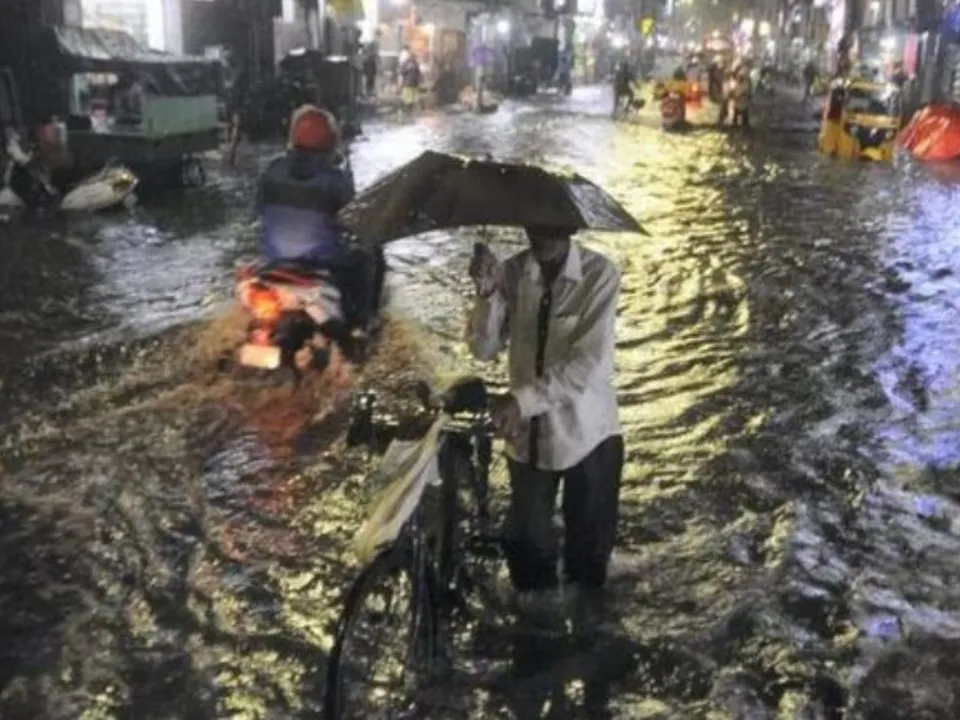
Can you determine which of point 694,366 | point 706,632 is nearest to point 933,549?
point 706,632

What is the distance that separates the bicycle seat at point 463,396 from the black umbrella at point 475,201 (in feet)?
1.96

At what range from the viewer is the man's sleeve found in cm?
457

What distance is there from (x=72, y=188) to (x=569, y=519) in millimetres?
12878

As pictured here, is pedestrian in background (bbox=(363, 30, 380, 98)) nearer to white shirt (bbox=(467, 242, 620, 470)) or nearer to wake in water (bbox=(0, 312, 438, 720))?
wake in water (bbox=(0, 312, 438, 720))

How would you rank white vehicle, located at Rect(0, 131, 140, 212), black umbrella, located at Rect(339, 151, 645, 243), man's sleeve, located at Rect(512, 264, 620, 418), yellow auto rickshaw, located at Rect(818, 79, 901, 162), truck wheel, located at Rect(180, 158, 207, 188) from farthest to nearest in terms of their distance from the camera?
yellow auto rickshaw, located at Rect(818, 79, 901, 162) → truck wheel, located at Rect(180, 158, 207, 188) → white vehicle, located at Rect(0, 131, 140, 212) → man's sleeve, located at Rect(512, 264, 620, 418) → black umbrella, located at Rect(339, 151, 645, 243)

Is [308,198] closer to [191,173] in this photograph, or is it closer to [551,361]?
[551,361]

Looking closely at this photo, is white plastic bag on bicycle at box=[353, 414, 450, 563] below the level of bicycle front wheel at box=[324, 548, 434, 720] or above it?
above

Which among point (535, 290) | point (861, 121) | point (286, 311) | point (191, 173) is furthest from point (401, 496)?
point (861, 121)

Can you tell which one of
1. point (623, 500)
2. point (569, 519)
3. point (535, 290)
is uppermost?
point (535, 290)

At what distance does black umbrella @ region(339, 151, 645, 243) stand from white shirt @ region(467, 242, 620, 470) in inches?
7.3

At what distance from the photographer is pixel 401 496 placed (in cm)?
418

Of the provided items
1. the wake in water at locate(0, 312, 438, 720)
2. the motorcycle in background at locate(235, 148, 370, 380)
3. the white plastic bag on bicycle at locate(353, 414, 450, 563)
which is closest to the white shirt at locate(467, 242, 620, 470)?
the white plastic bag on bicycle at locate(353, 414, 450, 563)

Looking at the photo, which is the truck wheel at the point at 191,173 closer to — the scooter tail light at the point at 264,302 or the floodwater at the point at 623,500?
the floodwater at the point at 623,500

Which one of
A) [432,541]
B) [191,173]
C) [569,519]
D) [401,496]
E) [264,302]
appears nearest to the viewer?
[401,496]
